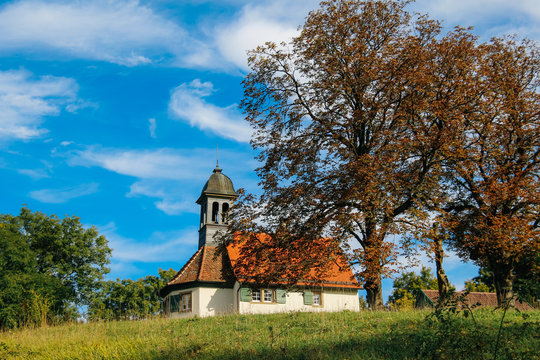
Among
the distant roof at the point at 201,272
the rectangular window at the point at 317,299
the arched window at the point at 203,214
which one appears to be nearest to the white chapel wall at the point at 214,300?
the distant roof at the point at 201,272

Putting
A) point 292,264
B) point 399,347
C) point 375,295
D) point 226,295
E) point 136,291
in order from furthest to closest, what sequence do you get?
point 136,291, point 226,295, point 375,295, point 292,264, point 399,347

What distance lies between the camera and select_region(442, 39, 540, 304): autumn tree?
806 inches

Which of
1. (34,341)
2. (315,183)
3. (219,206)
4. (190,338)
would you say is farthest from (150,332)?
(219,206)

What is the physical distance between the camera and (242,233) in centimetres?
1952

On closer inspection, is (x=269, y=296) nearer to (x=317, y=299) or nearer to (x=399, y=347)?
(x=317, y=299)

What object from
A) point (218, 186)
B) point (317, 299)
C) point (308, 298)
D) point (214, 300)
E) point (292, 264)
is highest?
point (218, 186)

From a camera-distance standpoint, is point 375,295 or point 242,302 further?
point 242,302

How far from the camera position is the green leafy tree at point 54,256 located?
1489 inches

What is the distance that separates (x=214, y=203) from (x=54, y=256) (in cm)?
1638

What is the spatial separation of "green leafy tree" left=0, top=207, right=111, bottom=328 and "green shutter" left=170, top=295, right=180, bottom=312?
8.81 meters

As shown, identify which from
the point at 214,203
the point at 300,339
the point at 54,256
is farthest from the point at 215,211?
the point at 300,339

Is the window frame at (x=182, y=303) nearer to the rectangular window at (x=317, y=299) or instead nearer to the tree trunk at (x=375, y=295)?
the rectangular window at (x=317, y=299)

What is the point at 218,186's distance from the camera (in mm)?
42969

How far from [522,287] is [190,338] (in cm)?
799
